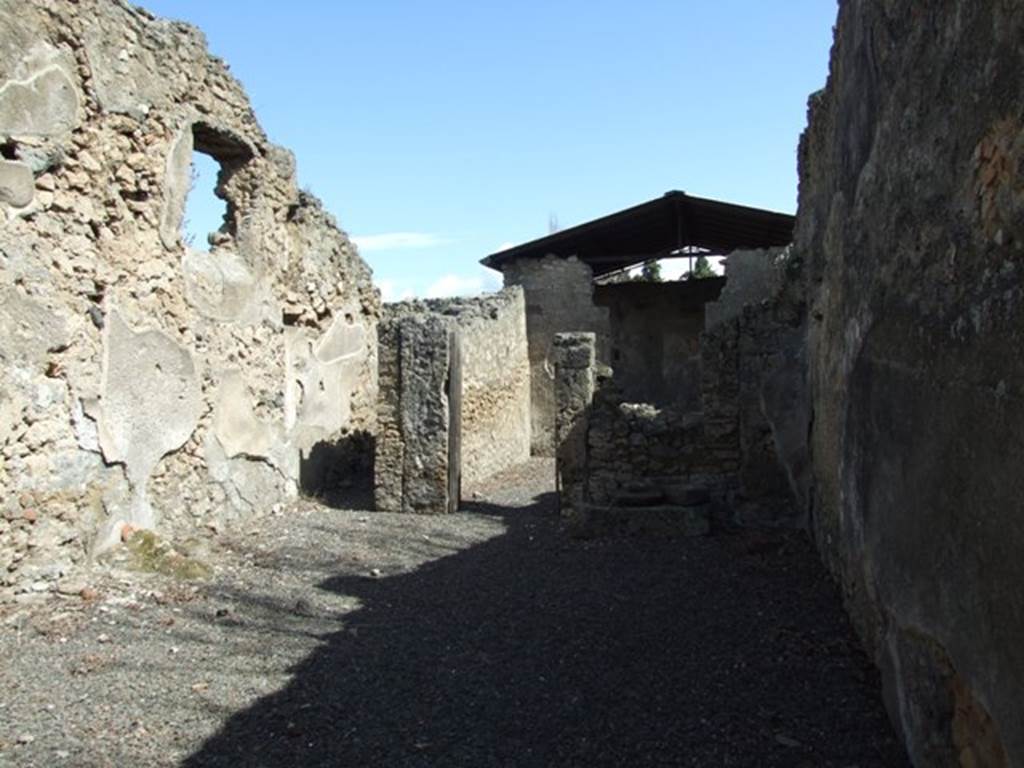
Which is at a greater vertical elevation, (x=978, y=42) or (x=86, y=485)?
(x=978, y=42)

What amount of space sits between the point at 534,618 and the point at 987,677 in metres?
2.86

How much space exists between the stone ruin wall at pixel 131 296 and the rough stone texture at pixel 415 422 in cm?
83

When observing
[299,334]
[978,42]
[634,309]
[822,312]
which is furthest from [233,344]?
[634,309]

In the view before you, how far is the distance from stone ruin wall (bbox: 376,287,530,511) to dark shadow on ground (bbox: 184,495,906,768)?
2231 mm

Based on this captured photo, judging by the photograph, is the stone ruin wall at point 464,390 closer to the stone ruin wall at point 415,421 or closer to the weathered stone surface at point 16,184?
the stone ruin wall at point 415,421

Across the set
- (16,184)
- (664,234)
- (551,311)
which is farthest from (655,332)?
(16,184)

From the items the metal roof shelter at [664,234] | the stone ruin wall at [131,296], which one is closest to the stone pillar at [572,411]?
the stone ruin wall at [131,296]

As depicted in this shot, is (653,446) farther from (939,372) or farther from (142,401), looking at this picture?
(939,372)

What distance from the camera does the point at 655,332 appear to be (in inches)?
656

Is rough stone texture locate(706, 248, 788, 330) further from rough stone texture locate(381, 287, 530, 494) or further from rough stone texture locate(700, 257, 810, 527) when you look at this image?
rough stone texture locate(700, 257, 810, 527)

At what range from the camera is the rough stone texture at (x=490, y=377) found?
9.65 meters

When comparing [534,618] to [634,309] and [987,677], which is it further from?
Answer: [634,309]

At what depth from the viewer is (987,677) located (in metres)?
2.06

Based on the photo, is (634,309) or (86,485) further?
(634,309)
